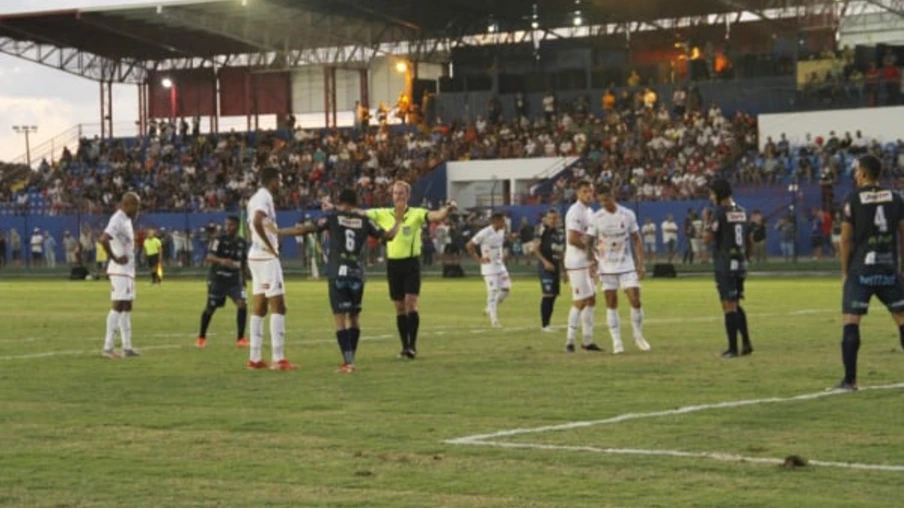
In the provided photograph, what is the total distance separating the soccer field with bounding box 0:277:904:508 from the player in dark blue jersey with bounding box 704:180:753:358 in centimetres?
47

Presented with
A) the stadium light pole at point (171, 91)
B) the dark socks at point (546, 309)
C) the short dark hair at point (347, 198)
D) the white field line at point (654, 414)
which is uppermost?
the stadium light pole at point (171, 91)

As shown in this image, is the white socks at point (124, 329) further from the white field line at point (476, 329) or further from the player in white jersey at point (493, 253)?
the player in white jersey at point (493, 253)

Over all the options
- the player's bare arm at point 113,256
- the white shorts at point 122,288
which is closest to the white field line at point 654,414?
the white shorts at point 122,288

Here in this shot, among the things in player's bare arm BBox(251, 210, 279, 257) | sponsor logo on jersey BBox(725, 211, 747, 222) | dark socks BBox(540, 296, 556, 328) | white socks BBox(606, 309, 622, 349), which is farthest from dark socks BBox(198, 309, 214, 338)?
sponsor logo on jersey BBox(725, 211, 747, 222)

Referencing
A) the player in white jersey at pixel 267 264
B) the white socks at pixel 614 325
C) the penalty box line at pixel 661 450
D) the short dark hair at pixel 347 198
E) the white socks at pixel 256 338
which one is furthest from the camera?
the white socks at pixel 614 325

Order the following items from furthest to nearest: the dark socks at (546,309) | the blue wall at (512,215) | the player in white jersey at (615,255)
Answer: the blue wall at (512,215)
the dark socks at (546,309)
the player in white jersey at (615,255)

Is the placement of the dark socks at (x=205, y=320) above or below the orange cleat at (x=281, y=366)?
above

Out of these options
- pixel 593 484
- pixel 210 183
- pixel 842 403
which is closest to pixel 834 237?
pixel 210 183

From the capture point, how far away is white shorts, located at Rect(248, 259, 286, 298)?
21.0 m

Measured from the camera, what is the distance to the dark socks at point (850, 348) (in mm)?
16766

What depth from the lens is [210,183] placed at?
257ft

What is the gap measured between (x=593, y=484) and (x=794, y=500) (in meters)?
1.40

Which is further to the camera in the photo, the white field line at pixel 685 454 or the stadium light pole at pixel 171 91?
the stadium light pole at pixel 171 91

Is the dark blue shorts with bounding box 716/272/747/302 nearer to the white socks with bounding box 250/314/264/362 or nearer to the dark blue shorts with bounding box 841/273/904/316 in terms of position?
the dark blue shorts with bounding box 841/273/904/316
